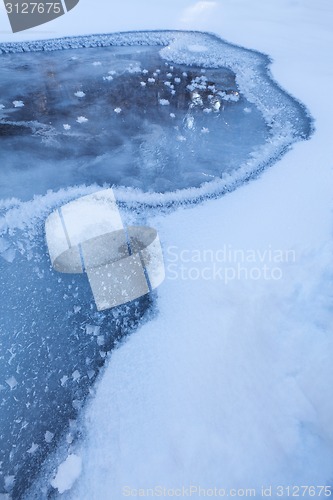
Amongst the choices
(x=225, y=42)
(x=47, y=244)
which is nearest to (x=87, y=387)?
(x=47, y=244)

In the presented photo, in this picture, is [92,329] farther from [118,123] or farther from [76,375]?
[118,123]

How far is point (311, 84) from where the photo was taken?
5.01 meters

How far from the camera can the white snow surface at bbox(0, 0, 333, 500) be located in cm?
158

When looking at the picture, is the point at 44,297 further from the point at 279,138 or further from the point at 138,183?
the point at 279,138

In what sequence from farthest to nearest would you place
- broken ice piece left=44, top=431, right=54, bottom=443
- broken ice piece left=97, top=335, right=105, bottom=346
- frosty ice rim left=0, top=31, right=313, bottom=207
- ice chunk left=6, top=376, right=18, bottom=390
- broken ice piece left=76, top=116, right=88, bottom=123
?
broken ice piece left=76, top=116, right=88, bottom=123, frosty ice rim left=0, top=31, right=313, bottom=207, broken ice piece left=97, top=335, right=105, bottom=346, ice chunk left=6, top=376, right=18, bottom=390, broken ice piece left=44, top=431, right=54, bottom=443

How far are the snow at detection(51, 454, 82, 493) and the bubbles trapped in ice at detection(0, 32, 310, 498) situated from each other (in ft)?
0.30

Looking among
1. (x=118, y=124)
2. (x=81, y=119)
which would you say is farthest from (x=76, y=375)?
(x=81, y=119)

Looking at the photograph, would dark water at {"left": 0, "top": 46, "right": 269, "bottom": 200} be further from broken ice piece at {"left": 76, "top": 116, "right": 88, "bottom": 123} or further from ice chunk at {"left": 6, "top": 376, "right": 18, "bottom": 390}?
ice chunk at {"left": 6, "top": 376, "right": 18, "bottom": 390}

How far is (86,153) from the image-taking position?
346 cm

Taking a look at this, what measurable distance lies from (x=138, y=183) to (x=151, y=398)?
6.52 feet

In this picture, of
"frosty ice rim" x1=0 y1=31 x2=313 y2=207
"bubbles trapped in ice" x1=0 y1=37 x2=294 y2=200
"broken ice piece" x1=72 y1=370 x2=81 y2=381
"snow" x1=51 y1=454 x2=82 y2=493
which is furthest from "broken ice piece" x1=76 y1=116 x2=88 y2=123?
"snow" x1=51 y1=454 x2=82 y2=493

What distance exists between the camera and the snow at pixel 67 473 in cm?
154

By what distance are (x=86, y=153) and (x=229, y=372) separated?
2.65 meters

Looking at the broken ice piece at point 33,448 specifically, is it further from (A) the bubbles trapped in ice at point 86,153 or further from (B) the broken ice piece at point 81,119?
(B) the broken ice piece at point 81,119
